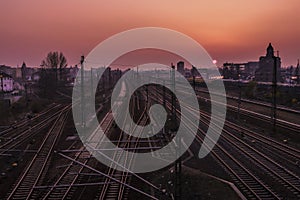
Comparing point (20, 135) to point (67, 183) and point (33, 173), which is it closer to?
point (33, 173)

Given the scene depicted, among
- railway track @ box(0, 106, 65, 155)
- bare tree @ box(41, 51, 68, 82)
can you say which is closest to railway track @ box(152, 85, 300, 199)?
railway track @ box(0, 106, 65, 155)

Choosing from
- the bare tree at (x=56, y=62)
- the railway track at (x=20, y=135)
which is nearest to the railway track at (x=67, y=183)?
the railway track at (x=20, y=135)

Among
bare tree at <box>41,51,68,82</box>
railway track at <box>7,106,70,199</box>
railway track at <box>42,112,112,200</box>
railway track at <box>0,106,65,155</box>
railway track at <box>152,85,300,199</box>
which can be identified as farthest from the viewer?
bare tree at <box>41,51,68,82</box>

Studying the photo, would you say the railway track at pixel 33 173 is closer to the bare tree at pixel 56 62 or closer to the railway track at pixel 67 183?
the railway track at pixel 67 183

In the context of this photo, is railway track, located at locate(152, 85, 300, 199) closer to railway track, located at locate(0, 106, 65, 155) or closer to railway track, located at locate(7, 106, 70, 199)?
railway track, located at locate(7, 106, 70, 199)

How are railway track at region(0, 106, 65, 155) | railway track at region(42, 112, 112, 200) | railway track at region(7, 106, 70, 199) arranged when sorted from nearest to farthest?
railway track at region(42, 112, 112, 200)
railway track at region(7, 106, 70, 199)
railway track at region(0, 106, 65, 155)

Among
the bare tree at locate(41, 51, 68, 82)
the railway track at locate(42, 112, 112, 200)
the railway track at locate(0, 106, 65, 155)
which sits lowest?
the railway track at locate(42, 112, 112, 200)

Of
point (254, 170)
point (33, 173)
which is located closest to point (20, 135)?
point (33, 173)

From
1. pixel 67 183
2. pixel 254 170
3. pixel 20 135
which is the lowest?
pixel 67 183

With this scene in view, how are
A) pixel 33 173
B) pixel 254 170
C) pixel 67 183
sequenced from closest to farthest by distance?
pixel 67 183, pixel 254 170, pixel 33 173

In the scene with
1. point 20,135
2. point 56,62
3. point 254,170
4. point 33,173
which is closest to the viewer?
point 254,170

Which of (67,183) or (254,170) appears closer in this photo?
(67,183)

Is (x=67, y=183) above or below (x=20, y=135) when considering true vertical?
below

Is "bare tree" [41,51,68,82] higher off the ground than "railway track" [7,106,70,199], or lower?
higher
